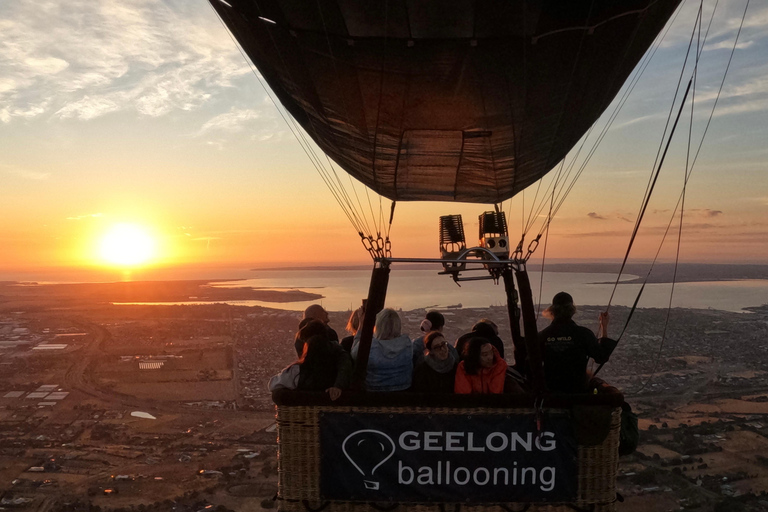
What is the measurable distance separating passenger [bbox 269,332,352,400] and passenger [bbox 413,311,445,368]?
0.51 meters

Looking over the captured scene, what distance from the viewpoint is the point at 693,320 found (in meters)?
50.9

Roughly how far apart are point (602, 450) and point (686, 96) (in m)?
2.33

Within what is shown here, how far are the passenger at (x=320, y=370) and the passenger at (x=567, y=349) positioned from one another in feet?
3.55

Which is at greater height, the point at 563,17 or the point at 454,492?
the point at 563,17

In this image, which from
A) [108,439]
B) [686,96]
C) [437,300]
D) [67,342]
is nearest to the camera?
[686,96]

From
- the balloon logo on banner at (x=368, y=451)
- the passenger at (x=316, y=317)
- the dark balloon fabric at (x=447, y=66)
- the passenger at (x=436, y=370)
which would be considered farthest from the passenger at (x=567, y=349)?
the dark balloon fabric at (x=447, y=66)

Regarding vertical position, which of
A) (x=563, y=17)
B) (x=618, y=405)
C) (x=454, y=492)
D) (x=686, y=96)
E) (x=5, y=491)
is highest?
(x=563, y=17)

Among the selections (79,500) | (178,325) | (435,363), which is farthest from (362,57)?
(178,325)

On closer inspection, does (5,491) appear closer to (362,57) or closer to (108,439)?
(108,439)

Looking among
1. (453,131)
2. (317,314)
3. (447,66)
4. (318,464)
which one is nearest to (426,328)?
(317,314)

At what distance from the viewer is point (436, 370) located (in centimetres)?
316

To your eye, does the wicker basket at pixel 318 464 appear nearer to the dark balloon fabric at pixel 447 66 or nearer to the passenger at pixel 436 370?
the passenger at pixel 436 370

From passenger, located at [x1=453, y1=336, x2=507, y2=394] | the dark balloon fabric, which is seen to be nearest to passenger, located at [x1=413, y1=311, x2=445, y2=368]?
passenger, located at [x1=453, y1=336, x2=507, y2=394]

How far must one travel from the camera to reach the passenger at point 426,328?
11.3ft
